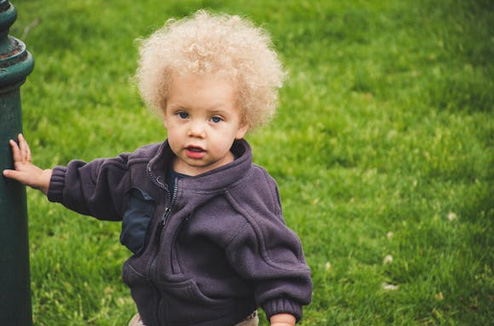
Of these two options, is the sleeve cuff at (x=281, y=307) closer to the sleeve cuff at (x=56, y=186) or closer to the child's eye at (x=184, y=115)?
the child's eye at (x=184, y=115)

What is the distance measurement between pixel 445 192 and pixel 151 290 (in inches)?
95.1

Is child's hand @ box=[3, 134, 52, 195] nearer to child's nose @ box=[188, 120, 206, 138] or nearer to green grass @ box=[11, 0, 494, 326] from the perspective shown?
child's nose @ box=[188, 120, 206, 138]

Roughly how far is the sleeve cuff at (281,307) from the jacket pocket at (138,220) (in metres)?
0.45

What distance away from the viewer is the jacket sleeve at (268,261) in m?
2.25

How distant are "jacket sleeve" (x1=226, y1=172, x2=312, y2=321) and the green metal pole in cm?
74

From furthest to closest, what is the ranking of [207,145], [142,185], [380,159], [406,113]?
[406,113] < [380,159] < [142,185] < [207,145]

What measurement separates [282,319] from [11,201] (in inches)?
37.7

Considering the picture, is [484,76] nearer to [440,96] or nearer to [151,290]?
[440,96]

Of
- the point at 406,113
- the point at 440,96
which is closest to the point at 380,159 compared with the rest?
the point at 406,113

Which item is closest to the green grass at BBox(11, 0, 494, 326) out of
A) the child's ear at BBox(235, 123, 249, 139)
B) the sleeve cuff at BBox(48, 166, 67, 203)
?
the child's ear at BBox(235, 123, 249, 139)

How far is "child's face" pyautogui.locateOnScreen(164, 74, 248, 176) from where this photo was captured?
7.31ft

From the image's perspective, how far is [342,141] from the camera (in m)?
4.96

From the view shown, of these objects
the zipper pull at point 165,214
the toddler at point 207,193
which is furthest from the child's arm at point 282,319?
the zipper pull at point 165,214

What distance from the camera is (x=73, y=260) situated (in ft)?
12.1
